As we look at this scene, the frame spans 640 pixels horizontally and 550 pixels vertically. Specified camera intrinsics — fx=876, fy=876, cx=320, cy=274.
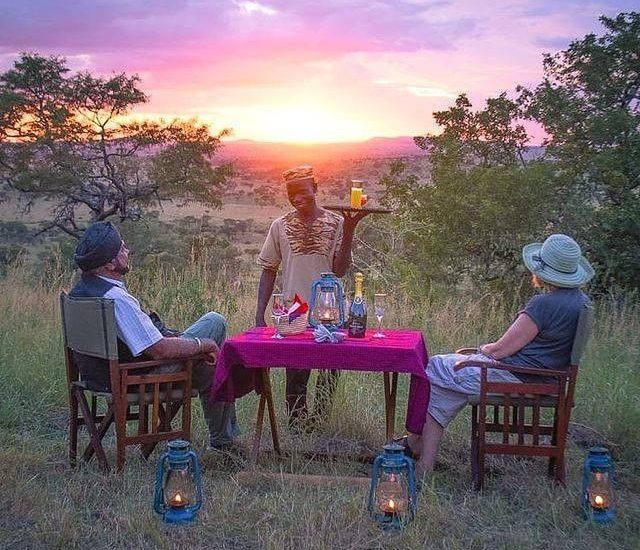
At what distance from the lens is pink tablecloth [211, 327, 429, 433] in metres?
4.31

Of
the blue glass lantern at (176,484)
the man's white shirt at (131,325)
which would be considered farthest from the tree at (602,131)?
the blue glass lantern at (176,484)

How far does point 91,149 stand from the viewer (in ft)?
62.9

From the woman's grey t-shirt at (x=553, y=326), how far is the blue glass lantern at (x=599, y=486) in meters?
0.60

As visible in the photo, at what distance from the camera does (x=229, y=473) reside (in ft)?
15.5

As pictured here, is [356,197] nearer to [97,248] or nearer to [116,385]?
[97,248]

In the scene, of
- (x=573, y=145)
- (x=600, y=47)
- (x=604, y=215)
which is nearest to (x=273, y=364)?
(x=604, y=215)

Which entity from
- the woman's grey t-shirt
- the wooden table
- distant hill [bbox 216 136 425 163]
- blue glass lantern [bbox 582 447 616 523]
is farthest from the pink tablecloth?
distant hill [bbox 216 136 425 163]

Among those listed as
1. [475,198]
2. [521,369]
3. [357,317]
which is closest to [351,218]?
[357,317]

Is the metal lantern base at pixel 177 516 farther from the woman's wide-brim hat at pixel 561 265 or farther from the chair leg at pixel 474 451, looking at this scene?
the woman's wide-brim hat at pixel 561 265

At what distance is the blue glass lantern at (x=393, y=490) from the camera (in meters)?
3.84

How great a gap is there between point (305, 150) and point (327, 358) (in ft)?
33.6

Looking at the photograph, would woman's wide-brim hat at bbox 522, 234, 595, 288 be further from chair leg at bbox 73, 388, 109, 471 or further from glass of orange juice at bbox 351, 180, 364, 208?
chair leg at bbox 73, 388, 109, 471

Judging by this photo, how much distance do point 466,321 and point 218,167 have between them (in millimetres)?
12862

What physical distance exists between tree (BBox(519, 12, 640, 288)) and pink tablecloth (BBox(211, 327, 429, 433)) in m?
5.76
